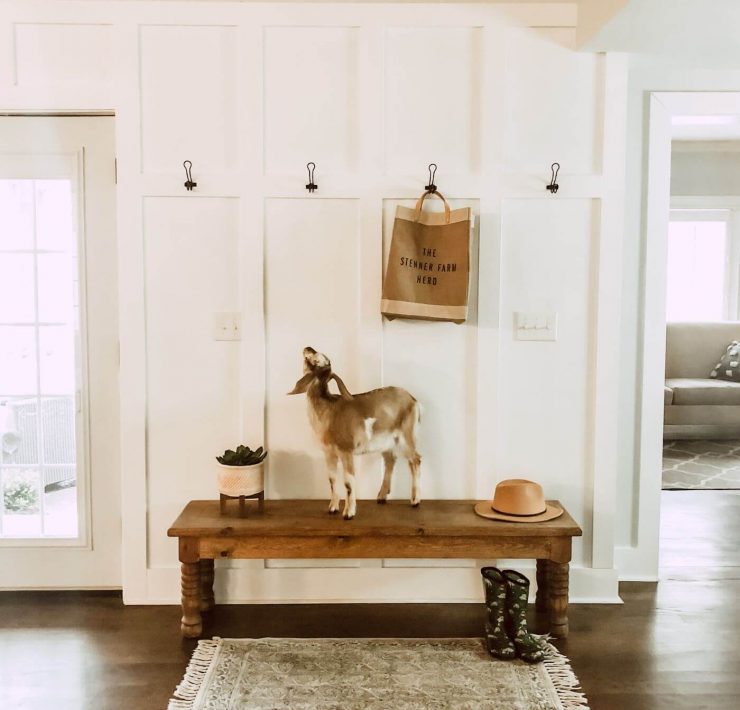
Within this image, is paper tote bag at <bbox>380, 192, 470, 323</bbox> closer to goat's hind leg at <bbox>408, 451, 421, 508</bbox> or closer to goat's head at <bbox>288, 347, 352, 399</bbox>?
goat's head at <bbox>288, 347, 352, 399</bbox>

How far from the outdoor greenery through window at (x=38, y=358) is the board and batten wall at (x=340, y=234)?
302 mm

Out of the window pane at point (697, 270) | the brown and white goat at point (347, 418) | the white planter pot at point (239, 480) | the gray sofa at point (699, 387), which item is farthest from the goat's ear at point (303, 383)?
the window pane at point (697, 270)

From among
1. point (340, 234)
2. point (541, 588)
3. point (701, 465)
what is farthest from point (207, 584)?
point (701, 465)

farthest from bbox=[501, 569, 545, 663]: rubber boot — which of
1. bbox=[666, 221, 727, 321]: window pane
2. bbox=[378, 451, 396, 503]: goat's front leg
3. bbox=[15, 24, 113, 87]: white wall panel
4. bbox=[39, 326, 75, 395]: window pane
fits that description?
bbox=[666, 221, 727, 321]: window pane

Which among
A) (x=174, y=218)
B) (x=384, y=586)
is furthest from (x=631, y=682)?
(x=174, y=218)

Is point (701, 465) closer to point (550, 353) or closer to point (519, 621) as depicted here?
point (550, 353)

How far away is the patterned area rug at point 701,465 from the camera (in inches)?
185

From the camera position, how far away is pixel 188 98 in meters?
2.77

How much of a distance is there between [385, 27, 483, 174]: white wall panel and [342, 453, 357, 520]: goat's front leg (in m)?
1.14

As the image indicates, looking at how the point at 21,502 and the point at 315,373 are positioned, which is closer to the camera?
the point at 315,373

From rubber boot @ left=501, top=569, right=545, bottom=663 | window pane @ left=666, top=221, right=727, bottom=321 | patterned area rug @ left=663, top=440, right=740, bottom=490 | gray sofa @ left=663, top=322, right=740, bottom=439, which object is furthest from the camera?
window pane @ left=666, top=221, right=727, bottom=321

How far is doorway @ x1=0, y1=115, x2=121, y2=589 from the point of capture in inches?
113

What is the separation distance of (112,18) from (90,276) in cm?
100

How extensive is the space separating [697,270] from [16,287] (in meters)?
6.20
